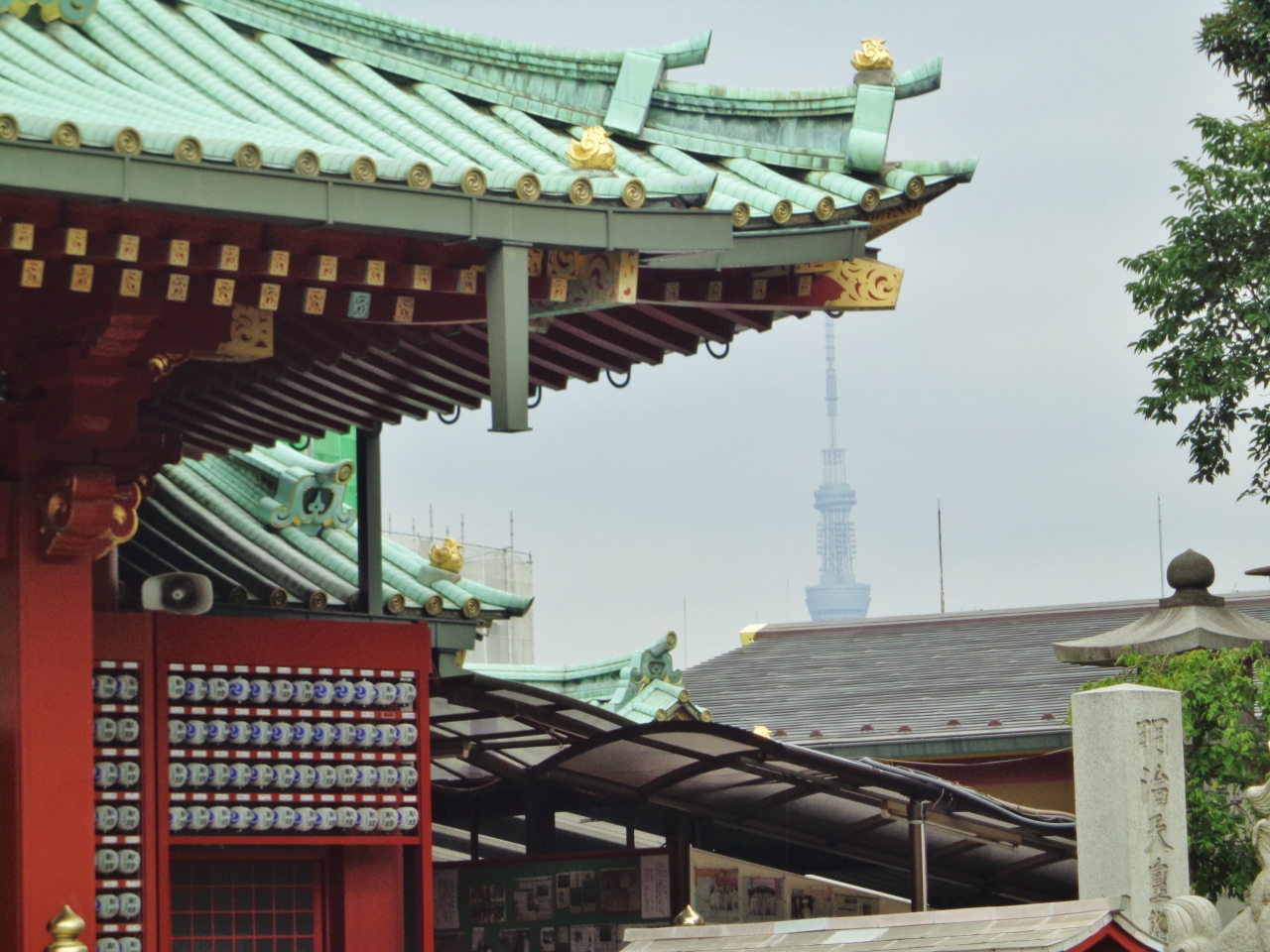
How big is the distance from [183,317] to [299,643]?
2649mm

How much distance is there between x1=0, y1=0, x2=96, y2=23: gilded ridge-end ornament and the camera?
31.4 feet

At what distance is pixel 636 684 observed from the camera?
649 inches

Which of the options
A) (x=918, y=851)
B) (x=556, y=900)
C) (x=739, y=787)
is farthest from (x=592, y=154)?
(x=556, y=900)

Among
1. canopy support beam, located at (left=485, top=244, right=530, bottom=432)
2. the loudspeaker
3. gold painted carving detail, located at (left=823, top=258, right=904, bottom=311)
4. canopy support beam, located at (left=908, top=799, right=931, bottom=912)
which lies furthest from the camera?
canopy support beam, located at (left=908, top=799, right=931, bottom=912)

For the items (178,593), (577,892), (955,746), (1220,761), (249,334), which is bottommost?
(577,892)

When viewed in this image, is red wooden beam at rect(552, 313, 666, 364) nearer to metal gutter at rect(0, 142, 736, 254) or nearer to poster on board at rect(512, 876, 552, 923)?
metal gutter at rect(0, 142, 736, 254)

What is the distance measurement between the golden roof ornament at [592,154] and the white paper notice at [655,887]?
19.8 ft

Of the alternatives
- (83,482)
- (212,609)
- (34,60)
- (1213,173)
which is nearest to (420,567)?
(212,609)

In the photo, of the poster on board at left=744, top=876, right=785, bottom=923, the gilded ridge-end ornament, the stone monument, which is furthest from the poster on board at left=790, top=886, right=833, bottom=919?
the gilded ridge-end ornament

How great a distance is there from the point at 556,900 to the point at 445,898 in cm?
103

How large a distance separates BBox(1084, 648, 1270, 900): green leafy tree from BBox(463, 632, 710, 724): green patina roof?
4.21m

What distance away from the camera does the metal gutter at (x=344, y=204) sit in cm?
770

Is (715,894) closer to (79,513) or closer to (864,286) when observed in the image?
(864,286)

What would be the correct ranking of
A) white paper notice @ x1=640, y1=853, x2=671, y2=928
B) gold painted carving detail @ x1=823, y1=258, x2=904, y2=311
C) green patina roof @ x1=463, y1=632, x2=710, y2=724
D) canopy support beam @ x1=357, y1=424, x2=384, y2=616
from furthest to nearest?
1. green patina roof @ x1=463, y1=632, x2=710, y2=724
2. white paper notice @ x1=640, y1=853, x2=671, y2=928
3. canopy support beam @ x1=357, y1=424, x2=384, y2=616
4. gold painted carving detail @ x1=823, y1=258, x2=904, y2=311
